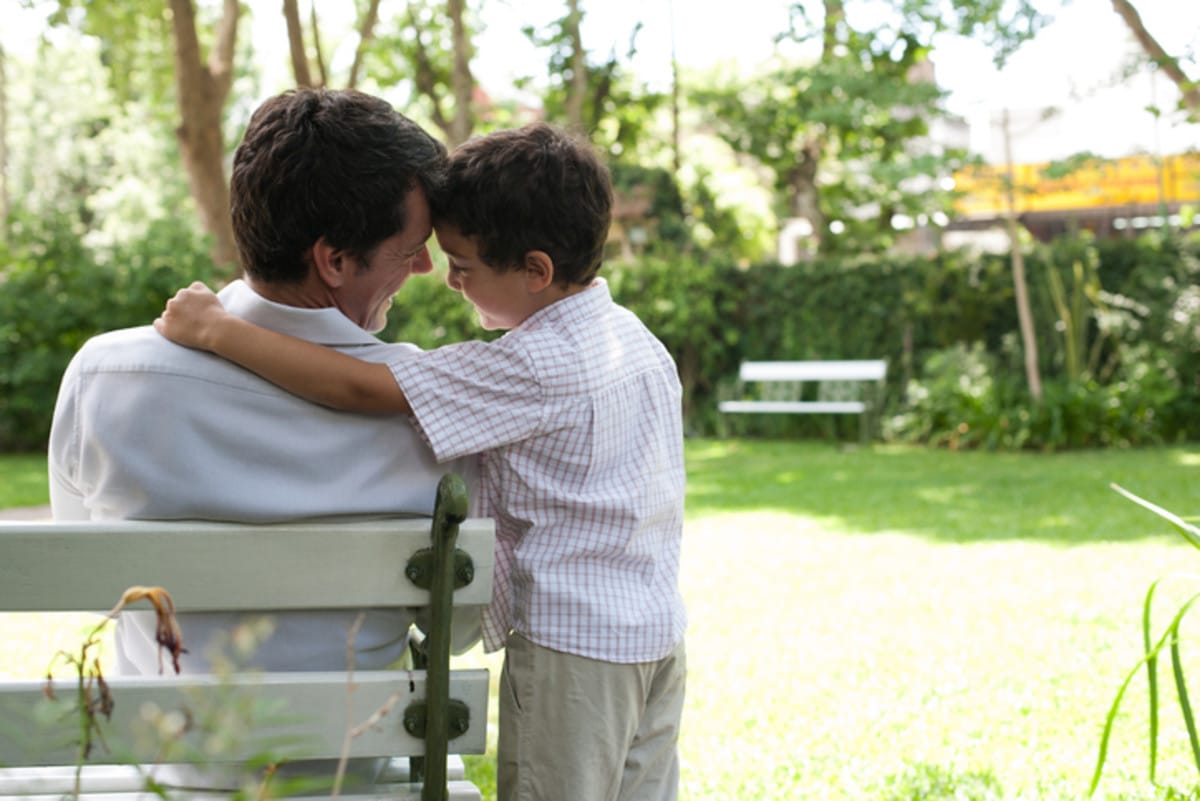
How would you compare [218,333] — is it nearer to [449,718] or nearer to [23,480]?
[449,718]

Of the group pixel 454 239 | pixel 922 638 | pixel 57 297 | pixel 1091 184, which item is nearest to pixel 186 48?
pixel 57 297

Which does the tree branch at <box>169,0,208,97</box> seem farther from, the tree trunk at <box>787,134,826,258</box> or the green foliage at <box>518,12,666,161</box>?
the tree trunk at <box>787,134,826,258</box>

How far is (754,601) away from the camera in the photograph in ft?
20.9

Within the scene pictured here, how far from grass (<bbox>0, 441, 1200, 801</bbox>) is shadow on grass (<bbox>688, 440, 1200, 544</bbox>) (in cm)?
4

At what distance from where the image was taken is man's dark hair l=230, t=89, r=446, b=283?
1.87 meters

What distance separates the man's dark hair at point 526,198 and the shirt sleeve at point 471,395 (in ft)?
0.65

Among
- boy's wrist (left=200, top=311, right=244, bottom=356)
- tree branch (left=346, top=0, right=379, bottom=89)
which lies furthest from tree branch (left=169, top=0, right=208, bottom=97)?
boy's wrist (left=200, top=311, right=244, bottom=356)

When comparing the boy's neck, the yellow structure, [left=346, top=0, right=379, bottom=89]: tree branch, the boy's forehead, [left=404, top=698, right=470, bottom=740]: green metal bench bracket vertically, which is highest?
[left=346, top=0, right=379, bottom=89]: tree branch

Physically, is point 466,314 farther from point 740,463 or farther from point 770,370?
point 740,463

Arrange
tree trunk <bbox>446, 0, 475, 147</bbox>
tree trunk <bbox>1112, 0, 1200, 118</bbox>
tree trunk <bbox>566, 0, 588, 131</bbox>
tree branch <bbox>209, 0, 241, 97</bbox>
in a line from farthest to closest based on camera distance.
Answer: tree trunk <bbox>566, 0, 588, 131</bbox> < tree trunk <bbox>446, 0, 475, 147</bbox> < tree branch <bbox>209, 0, 241, 97</bbox> < tree trunk <bbox>1112, 0, 1200, 118</bbox>

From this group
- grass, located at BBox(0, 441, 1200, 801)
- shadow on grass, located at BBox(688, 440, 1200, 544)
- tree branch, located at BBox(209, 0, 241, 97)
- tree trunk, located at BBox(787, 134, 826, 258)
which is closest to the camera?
grass, located at BBox(0, 441, 1200, 801)

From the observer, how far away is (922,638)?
552 centimetres

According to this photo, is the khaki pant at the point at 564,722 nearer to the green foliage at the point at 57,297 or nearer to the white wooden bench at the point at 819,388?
the white wooden bench at the point at 819,388

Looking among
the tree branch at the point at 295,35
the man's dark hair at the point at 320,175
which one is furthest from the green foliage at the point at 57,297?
the man's dark hair at the point at 320,175
